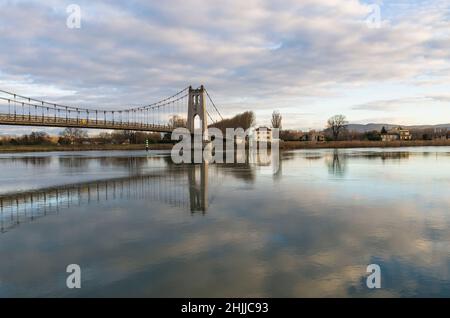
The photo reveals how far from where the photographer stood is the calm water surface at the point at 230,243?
449cm

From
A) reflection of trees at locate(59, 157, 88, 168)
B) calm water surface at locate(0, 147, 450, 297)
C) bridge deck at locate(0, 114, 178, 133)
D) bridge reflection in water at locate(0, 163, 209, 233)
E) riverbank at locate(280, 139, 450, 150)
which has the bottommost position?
calm water surface at locate(0, 147, 450, 297)

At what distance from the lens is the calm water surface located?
4.49 meters

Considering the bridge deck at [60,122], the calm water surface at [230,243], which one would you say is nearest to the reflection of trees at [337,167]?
the calm water surface at [230,243]

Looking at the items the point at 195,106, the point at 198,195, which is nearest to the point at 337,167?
the point at 198,195

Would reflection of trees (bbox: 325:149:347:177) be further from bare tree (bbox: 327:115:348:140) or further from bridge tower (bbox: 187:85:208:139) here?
bare tree (bbox: 327:115:348:140)

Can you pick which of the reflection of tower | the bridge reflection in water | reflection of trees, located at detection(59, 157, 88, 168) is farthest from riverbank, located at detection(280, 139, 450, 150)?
the bridge reflection in water

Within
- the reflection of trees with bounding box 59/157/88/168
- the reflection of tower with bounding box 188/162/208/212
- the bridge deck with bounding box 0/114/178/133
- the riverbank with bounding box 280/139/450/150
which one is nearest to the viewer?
the reflection of tower with bounding box 188/162/208/212

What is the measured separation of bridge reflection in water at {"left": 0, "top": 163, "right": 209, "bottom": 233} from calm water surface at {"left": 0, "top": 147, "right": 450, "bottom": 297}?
9 centimetres

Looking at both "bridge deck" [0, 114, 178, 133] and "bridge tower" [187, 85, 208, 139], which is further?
"bridge tower" [187, 85, 208, 139]

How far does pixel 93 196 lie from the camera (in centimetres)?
1217

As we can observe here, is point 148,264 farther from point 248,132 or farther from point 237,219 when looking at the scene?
point 248,132

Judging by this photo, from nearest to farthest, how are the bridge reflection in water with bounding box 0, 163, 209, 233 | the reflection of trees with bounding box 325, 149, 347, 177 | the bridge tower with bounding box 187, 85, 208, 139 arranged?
the bridge reflection in water with bounding box 0, 163, 209, 233, the reflection of trees with bounding box 325, 149, 347, 177, the bridge tower with bounding box 187, 85, 208, 139
